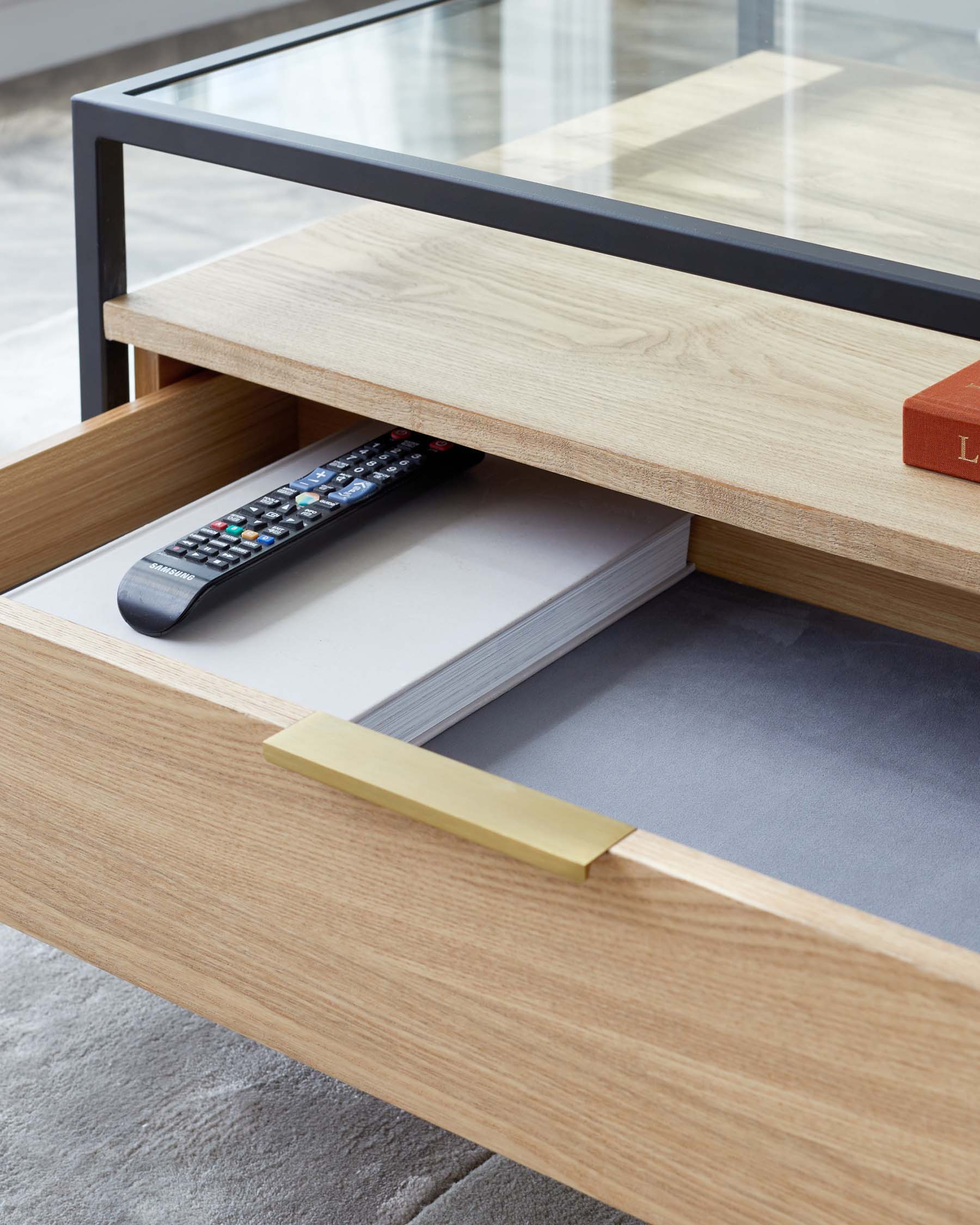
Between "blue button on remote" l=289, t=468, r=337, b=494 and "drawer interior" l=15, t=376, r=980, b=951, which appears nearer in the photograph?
"drawer interior" l=15, t=376, r=980, b=951

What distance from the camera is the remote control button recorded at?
0.72 metres

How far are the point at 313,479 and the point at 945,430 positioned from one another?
298 millimetres

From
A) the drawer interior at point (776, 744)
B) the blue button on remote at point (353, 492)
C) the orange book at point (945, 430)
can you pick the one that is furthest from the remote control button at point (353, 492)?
the orange book at point (945, 430)

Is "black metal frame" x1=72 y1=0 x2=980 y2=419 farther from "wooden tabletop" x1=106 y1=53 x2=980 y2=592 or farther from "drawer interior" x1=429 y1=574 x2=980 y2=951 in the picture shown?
"drawer interior" x1=429 y1=574 x2=980 y2=951

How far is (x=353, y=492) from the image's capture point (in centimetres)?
72

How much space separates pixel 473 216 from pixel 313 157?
0.29 feet

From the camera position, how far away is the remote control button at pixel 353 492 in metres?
0.72

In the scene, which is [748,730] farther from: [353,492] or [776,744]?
[353,492]

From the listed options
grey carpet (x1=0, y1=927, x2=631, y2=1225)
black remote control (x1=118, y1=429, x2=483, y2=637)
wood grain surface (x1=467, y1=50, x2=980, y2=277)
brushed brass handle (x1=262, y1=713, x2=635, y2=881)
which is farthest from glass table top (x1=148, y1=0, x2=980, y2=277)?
grey carpet (x1=0, y1=927, x2=631, y2=1225)

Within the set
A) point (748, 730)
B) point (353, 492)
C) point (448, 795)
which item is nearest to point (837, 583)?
point (748, 730)

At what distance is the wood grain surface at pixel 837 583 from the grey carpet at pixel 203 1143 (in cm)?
32

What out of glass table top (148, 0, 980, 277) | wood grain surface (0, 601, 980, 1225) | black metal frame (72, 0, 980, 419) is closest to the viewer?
wood grain surface (0, 601, 980, 1225)

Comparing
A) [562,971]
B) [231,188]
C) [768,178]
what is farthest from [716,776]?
[231,188]

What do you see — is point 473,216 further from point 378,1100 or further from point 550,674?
point 378,1100
